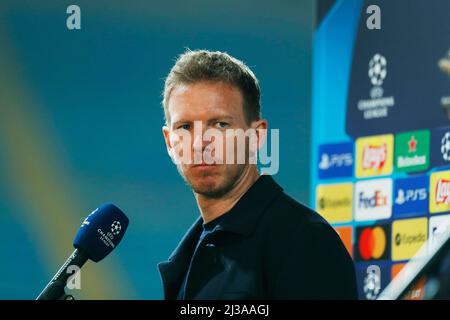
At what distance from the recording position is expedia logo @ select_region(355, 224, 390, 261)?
381 cm

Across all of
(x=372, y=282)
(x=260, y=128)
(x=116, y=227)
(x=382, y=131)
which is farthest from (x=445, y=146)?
(x=116, y=227)

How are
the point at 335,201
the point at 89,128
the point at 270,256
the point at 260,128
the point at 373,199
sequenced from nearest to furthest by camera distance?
the point at 270,256 → the point at 260,128 → the point at 89,128 → the point at 335,201 → the point at 373,199

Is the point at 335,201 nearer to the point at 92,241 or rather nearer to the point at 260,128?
the point at 260,128

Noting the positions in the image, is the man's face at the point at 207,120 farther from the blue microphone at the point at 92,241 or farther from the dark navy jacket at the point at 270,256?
the blue microphone at the point at 92,241

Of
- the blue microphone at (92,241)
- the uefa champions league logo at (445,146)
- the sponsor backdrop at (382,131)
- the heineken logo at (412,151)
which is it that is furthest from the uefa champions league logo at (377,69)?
the blue microphone at (92,241)

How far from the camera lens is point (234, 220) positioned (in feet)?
6.56

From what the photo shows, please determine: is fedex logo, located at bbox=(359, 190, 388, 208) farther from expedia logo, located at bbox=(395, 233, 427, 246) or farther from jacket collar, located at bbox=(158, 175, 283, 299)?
jacket collar, located at bbox=(158, 175, 283, 299)

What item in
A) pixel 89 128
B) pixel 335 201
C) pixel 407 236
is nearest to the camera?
pixel 89 128

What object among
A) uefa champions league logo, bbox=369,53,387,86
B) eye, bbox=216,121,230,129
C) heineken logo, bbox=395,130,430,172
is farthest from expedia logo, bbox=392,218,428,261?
eye, bbox=216,121,230,129

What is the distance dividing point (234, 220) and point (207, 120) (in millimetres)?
245

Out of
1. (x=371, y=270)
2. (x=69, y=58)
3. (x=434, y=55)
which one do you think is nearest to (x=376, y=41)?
(x=434, y=55)

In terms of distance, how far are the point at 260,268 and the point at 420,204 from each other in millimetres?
2126

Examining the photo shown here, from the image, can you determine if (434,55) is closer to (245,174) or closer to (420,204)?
(420,204)
